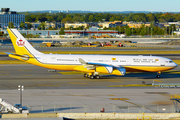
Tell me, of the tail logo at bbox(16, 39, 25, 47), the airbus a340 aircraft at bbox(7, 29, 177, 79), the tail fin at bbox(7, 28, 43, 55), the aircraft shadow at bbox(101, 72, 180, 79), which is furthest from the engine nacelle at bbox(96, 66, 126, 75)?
the tail logo at bbox(16, 39, 25, 47)

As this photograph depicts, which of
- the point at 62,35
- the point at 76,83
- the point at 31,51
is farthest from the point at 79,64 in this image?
the point at 62,35

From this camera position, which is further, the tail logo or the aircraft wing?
the tail logo

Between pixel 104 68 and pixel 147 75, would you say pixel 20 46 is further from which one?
pixel 147 75

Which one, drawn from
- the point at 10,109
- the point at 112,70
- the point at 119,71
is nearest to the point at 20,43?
the point at 112,70

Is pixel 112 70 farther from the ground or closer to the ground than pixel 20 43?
closer to the ground

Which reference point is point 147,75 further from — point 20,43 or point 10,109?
point 10,109

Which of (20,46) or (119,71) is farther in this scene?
(20,46)

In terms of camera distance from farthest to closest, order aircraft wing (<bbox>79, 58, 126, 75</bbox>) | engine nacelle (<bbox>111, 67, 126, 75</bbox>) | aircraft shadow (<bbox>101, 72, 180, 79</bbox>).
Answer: aircraft shadow (<bbox>101, 72, 180, 79</bbox>) < aircraft wing (<bbox>79, 58, 126, 75</bbox>) < engine nacelle (<bbox>111, 67, 126, 75</bbox>)

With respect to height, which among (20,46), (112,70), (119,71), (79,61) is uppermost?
(20,46)

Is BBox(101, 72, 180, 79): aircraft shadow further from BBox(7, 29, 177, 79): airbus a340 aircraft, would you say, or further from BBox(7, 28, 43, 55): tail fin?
BBox(7, 28, 43, 55): tail fin

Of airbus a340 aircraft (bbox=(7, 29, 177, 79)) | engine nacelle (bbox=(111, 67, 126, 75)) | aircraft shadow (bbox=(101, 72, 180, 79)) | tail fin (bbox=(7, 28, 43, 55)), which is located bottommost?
aircraft shadow (bbox=(101, 72, 180, 79))

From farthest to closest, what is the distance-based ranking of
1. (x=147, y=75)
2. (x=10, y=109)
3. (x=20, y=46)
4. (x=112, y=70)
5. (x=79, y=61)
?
(x=147, y=75) < (x=20, y=46) < (x=79, y=61) < (x=112, y=70) < (x=10, y=109)

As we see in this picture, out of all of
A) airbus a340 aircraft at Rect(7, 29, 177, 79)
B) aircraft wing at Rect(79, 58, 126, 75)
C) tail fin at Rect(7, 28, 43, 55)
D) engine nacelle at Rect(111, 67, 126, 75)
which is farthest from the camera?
tail fin at Rect(7, 28, 43, 55)

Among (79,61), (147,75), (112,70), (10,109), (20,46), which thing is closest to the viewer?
(10,109)
